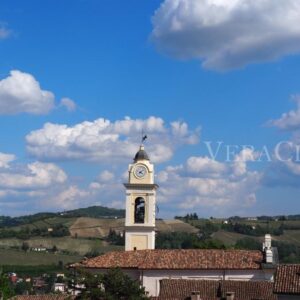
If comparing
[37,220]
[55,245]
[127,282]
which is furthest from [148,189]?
[37,220]

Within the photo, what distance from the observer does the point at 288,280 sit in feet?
119

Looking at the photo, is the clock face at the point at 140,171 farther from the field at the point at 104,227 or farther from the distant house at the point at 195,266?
the field at the point at 104,227

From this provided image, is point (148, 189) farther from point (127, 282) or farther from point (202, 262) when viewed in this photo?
point (127, 282)

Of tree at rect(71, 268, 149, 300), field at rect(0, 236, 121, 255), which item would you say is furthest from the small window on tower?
field at rect(0, 236, 121, 255)

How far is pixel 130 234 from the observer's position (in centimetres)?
5612

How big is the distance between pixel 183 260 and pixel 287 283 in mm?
13994

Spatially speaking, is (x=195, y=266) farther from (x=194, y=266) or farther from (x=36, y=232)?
(x=36, y=232)

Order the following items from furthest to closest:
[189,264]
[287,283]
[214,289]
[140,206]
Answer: [140,206], [189,264], [214,289], [287,283]

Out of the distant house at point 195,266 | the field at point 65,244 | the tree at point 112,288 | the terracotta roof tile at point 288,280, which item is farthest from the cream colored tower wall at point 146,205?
the field at point 65,244

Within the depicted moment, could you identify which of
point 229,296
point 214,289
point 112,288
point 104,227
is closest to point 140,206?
point 214,289

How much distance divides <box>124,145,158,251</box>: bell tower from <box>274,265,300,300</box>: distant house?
19787 mm

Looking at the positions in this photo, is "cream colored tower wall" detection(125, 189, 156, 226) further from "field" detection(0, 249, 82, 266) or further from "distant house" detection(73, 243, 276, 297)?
"field" detection(0, 249, 82, 266)

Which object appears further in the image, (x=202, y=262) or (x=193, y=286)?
(x=202, y=262)

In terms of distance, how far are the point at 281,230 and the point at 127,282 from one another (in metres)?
123
